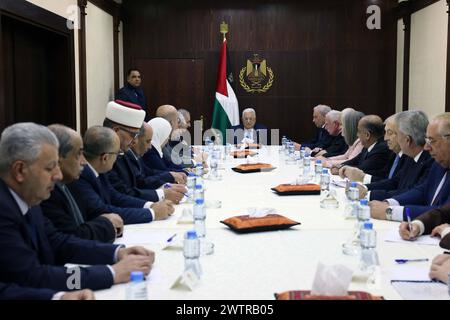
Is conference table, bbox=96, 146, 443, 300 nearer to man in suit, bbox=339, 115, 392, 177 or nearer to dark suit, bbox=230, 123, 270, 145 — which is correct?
man in suit, bbox=339, 115, 392, 177

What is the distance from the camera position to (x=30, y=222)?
2033 mm

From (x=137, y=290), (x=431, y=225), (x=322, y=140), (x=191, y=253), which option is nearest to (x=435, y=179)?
(x=431, y=225)

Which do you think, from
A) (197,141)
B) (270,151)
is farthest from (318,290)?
(197,141)

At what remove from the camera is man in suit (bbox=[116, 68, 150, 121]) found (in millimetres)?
8930

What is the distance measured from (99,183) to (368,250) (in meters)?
1.59

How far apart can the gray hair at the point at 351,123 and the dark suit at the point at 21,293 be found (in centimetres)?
464

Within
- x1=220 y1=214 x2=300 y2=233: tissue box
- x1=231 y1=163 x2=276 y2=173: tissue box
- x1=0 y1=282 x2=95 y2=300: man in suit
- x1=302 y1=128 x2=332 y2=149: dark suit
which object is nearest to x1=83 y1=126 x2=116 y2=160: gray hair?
x1=220 y1=214 x2=300 y2=233: tissue box

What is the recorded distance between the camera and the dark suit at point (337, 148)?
281 inches

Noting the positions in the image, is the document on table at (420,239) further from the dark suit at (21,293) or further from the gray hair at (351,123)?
the gray hair at (351,123)

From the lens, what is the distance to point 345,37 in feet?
32.7

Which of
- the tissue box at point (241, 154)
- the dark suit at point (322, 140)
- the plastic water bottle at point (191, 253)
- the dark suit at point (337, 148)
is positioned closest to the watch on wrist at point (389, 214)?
the plastic water bottle at point (191, 253)

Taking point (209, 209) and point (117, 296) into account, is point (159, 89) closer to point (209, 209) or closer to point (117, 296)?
point (209, 209)
